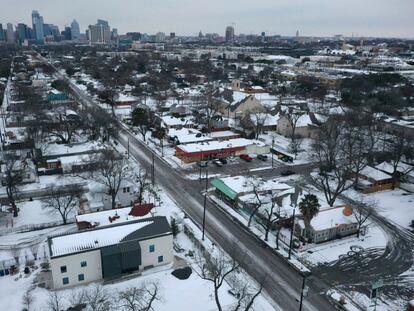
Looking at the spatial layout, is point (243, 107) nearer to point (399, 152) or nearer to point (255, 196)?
point (399, 152)

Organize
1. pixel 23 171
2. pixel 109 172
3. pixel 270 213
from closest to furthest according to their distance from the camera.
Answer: pixel 270 213 → pixel 109 172 → pixel 23 171

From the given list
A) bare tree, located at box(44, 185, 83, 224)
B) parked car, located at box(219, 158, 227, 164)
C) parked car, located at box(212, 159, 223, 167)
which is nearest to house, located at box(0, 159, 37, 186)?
bare tree, located at box(44, 185, 83, 224)

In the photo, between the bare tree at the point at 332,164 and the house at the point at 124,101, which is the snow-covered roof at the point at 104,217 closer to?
the bare tree at the point at 332,164

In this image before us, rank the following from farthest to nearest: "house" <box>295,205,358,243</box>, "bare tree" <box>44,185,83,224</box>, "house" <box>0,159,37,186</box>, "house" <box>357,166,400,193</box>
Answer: "house" <box>357,166,400,193</box>
"house" <box>0,159,37,186</box>
"bare tree" <box>44,185,83,224</box>
"house" <box>295,205,358,243</box>

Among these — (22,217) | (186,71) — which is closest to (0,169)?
(22,217)

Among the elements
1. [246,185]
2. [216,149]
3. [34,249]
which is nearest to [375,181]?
[246,185]

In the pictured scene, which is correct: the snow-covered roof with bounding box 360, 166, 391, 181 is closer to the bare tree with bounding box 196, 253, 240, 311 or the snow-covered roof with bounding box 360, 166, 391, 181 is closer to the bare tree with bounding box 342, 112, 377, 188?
the bare tree with bounding box 342, 112, 377, 188
